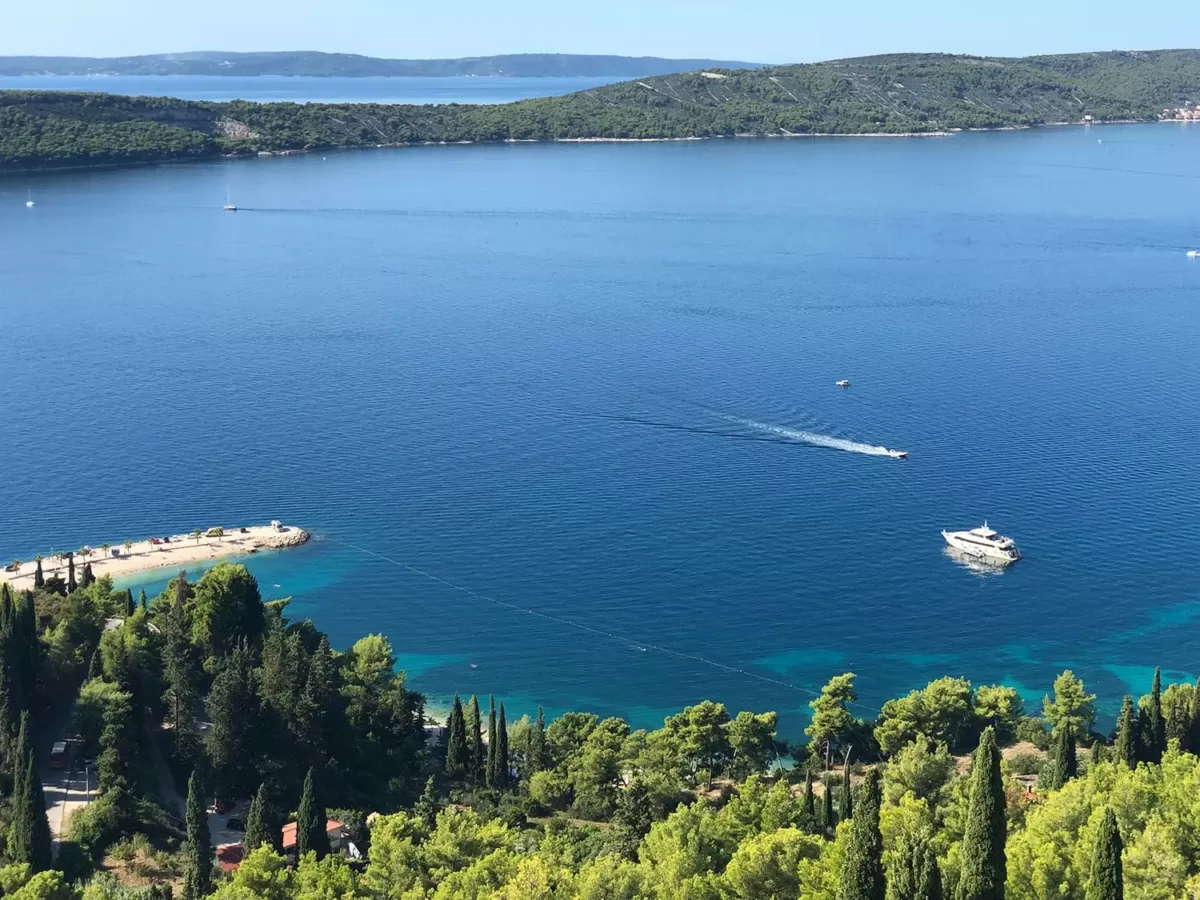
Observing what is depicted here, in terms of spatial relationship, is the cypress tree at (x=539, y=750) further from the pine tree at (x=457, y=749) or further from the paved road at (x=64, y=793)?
the paved road at (x=64, y=793)

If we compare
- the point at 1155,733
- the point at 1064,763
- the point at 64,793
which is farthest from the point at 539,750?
the point at 1155,733

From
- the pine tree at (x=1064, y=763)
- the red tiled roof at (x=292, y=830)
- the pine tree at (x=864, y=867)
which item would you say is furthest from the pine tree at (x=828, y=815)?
the red tiled roof at (x=292, y=830)

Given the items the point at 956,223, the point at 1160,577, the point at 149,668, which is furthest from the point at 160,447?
the point at 956,223

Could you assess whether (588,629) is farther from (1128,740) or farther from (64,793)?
(64,793)

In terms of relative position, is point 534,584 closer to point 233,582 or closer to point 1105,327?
point 233,582

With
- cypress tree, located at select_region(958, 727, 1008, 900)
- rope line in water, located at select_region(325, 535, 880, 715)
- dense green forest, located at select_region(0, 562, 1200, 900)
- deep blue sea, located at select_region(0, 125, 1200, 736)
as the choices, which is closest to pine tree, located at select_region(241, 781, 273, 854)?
dense green forest, located at select_region(0, 562, 1200, 900)

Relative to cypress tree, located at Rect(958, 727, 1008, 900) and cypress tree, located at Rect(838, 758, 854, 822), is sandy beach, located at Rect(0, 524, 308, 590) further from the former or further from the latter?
cypress tree, located at Rect(958, 727, 1008, 900)
